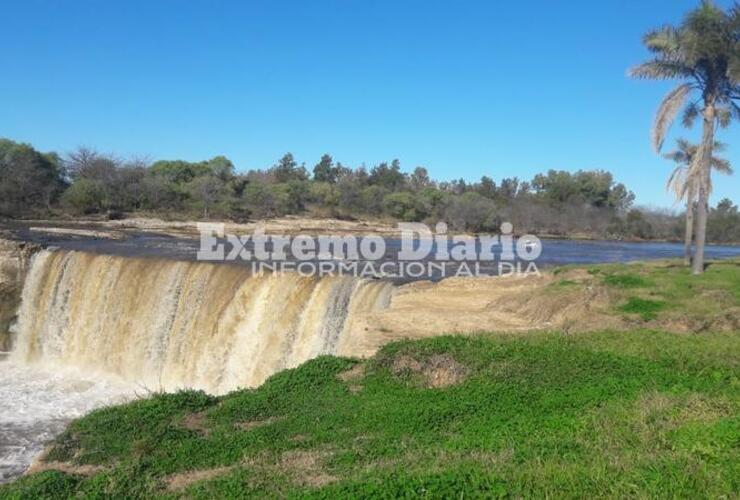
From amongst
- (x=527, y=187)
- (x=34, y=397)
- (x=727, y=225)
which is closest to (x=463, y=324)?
(x=34, y=397)

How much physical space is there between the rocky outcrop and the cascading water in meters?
0.54

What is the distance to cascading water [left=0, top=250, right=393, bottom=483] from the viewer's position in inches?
486

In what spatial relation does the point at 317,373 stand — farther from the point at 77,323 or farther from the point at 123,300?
the point at 77,323

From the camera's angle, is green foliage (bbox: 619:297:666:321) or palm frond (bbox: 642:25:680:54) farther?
palm frond (bbox: 642:25:680:54)

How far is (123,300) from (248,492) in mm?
12242

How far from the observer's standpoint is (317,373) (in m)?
8.44

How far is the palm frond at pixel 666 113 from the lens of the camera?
572 inches

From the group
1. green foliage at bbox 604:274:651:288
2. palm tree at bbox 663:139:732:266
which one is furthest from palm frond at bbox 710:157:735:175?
green foliage at bbox 604:274:651:288

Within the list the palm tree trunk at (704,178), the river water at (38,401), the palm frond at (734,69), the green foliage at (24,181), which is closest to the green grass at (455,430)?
the river water at (38,401)

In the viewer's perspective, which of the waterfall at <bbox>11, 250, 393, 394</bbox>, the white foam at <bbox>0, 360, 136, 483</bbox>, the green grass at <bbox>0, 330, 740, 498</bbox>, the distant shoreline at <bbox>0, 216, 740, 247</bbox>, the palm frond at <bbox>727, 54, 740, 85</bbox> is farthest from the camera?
the distant shoreline at <bbox>0, 216, 740, 247</bbox>

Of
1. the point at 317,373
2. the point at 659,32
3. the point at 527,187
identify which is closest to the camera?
the point at 317,373

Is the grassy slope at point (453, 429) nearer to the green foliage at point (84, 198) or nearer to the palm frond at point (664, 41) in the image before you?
the palm frond at point (664, 41)

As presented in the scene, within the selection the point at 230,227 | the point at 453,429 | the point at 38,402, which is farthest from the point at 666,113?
the point at 230,227

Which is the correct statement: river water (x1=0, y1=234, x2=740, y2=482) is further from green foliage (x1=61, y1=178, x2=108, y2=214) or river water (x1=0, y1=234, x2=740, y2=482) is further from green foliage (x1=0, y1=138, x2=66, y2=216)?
green foliage (x1=61, y1=178, x2=108, y2=214)
